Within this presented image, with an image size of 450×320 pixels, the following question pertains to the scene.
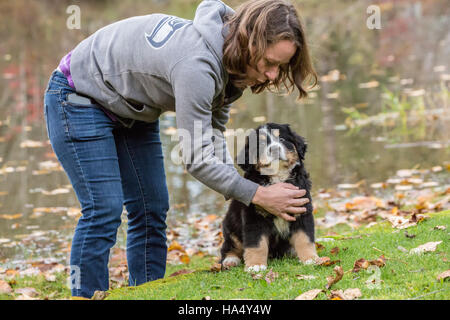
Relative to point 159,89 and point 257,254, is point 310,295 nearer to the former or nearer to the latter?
point 257,254

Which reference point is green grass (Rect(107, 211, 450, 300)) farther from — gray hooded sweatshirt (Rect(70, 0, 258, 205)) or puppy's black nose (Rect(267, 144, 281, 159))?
puppy's black nose (Rect(267, 144, 281, 159))

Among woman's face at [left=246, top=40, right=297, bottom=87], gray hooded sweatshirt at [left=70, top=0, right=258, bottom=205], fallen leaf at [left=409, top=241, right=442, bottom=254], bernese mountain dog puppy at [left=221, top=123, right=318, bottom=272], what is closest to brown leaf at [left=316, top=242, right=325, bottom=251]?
bernese mountain dog puppy at [left=221, top=123, right=318, bottom=272]

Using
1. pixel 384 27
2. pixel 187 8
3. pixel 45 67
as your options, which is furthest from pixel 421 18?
pixel 45 67

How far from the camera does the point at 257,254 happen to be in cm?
389

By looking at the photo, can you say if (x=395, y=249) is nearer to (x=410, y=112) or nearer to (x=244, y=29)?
(x=244, y=29)

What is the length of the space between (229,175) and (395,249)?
4.64ft

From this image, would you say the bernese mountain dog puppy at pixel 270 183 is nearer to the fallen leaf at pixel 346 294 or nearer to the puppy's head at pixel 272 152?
the puppy's head at pixel 272 152

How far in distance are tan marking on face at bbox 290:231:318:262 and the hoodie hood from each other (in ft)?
4.51

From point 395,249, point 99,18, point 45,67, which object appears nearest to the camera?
point 395,249

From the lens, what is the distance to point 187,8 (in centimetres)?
2205

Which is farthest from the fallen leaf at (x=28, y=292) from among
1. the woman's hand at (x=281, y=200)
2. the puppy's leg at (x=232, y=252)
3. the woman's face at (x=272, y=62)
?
the woman's face at (x=272, y=62)

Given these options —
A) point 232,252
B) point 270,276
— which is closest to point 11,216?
point 232,252

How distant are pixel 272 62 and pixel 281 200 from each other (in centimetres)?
83

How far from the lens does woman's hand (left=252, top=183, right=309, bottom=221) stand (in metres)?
3.49
